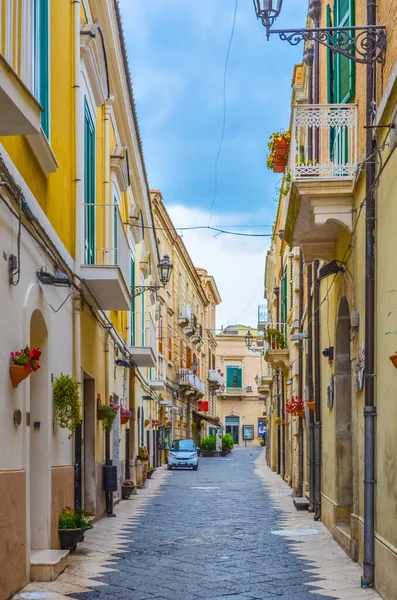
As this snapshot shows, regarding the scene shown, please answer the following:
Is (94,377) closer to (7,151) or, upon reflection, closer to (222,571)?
(222,571)

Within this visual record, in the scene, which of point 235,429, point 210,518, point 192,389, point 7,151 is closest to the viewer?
point 7,151

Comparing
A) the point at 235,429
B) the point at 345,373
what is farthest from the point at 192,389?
the point at 345,373

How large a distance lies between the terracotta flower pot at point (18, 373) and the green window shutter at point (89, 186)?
219 inches

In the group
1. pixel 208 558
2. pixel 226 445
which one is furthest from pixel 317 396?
pixel 226 445

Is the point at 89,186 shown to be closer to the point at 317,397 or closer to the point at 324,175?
the point at 324,175

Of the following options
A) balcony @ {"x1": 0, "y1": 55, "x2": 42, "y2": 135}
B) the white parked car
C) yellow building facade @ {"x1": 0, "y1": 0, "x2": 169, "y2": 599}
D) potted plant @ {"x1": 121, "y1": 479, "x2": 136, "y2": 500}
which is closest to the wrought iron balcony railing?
yellow building facade @ {"x1": 0, "y1": 0, "x2": 169, "y2": 599}

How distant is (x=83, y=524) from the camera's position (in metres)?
11.2

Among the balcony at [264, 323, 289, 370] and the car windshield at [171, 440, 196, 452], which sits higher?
the balcony at [264, 323, 289, 370]

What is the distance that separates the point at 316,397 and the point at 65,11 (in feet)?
26.4

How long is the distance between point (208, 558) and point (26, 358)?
4253 mm

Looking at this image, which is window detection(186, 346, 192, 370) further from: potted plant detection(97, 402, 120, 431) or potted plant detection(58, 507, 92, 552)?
potted plant detection(58, 507, 92, 552)

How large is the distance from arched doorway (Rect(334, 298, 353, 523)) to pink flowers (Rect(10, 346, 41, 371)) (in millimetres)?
5857

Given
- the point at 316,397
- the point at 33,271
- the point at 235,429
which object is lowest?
the point at 235,429

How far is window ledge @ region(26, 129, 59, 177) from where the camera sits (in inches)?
369
